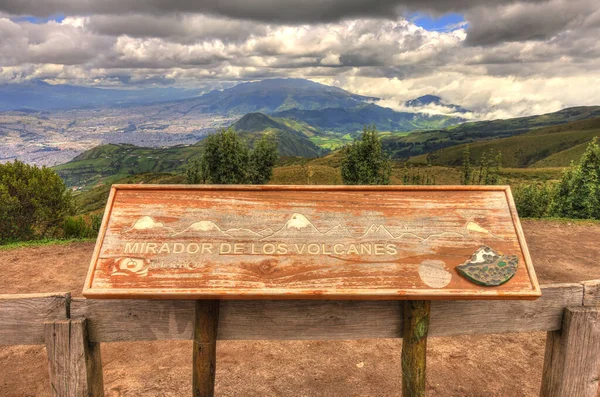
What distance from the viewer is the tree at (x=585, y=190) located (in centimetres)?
2331

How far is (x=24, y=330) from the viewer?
3529 mm

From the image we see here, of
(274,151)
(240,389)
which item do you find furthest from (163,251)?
(274,151)

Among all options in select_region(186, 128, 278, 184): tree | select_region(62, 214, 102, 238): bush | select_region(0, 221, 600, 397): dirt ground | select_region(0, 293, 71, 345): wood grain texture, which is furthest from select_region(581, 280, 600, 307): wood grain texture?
select_region(186, 128, 278, 184): tree

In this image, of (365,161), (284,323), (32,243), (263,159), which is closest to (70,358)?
(284,323)

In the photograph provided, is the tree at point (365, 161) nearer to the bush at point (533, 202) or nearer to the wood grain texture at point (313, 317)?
the bush at point (533, 202)

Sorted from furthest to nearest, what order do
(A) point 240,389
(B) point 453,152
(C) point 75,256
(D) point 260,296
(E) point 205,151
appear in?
1. (B) point 453,152
2. (E) point 205,151
3. (C) point 75,256
4. (A) point 240,389
5. (D) point 260,296

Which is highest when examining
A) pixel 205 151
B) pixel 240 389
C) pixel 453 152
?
pixel 205 151

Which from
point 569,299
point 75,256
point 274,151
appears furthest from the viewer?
point 274,151

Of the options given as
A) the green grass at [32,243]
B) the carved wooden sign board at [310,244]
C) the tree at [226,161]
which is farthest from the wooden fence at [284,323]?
the tree at [226,161]

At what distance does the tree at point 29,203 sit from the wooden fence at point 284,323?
22.4 meters

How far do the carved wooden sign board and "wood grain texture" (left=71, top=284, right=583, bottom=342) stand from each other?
613 millimetres

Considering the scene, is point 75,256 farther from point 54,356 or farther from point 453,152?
point 453,152

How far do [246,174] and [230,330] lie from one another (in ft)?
104

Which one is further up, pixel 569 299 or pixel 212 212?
pixel 212 212
